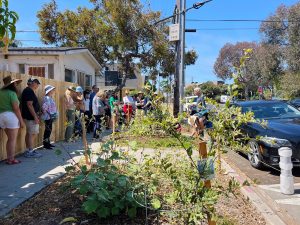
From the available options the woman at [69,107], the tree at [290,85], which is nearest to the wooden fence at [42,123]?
the woman at [69,107]

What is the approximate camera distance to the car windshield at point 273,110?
923 centimetres

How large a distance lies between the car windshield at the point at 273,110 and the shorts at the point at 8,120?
5362mm

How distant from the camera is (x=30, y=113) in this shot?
8383mm

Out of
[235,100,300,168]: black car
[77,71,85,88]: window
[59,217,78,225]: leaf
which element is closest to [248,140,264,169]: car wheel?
[235,100,300,168]: black car

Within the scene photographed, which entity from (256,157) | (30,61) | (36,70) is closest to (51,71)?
(36,70)

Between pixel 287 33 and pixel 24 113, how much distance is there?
32621 mm

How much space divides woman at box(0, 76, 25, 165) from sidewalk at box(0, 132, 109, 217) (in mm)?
368

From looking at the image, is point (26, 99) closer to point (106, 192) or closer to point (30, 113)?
point (30, 113)

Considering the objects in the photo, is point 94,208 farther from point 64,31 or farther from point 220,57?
point 220,57

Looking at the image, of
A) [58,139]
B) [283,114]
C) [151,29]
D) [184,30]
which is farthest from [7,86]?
[151,29]

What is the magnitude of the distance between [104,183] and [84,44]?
2456cm

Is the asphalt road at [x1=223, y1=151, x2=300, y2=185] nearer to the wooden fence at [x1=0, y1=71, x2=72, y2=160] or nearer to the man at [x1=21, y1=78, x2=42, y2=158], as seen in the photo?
the man at [x1=21, y1=78, x2=42, y2=158]

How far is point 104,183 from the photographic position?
4.28m

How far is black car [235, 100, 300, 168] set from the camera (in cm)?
738
